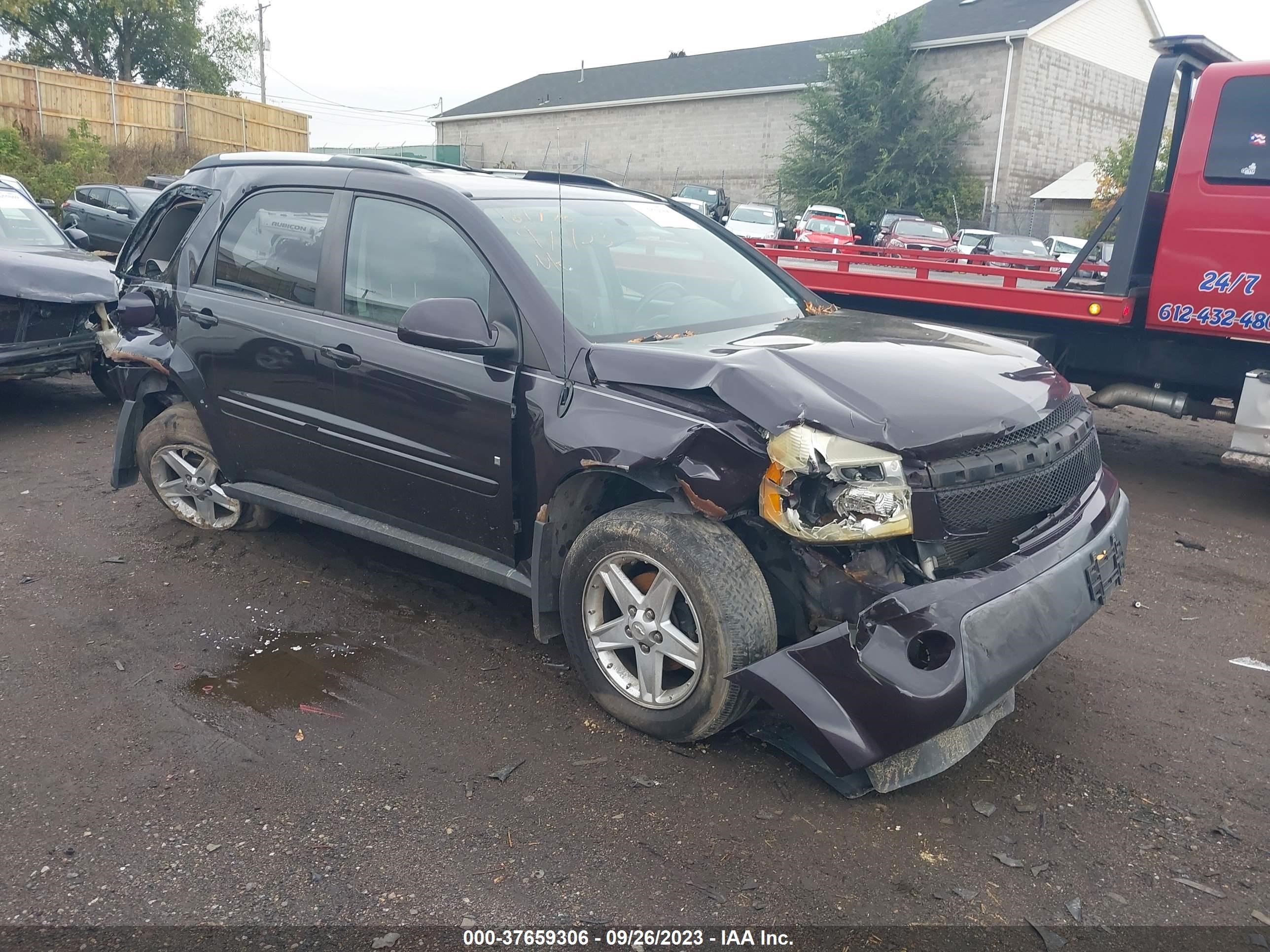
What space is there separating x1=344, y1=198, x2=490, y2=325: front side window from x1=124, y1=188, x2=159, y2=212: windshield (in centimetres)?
1401

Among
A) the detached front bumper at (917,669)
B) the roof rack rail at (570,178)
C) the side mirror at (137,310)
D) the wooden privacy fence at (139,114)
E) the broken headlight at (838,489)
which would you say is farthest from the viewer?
the wooden privacy fence at (139,114)

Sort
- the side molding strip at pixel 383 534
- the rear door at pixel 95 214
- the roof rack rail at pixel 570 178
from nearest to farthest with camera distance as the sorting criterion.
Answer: the side molding strip at pixel 383 534 → the roof rack rail at pixel 570 178 → the rear door at pixel 95 214

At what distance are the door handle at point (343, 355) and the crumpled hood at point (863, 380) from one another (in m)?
1.18

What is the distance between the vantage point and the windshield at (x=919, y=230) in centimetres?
2356

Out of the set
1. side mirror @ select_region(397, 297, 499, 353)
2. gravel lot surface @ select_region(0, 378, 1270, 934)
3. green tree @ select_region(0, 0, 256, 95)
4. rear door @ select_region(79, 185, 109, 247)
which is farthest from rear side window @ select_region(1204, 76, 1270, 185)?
green tree @ select_region(0, 0, 256, 95)

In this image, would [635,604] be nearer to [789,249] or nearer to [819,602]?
[819,602]

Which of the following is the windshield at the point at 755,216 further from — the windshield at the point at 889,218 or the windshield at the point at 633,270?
the windshield at the point at 633,270

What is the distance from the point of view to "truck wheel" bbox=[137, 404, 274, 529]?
512 cm

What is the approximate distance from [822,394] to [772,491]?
1.13 feet

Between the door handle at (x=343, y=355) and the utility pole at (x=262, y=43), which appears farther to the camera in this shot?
the utility pole at (x=262, y=43)

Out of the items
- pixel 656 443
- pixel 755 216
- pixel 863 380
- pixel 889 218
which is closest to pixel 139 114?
pixel 755 216

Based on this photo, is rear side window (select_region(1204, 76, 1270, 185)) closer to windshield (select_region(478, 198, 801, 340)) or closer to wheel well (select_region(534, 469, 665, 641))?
windshield (select_region(478, 198, 801, 340))

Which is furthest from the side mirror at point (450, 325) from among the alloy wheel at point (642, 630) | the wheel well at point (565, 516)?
the alloy wheel at point (642, 630)

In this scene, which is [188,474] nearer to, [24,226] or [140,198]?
[24,226]
